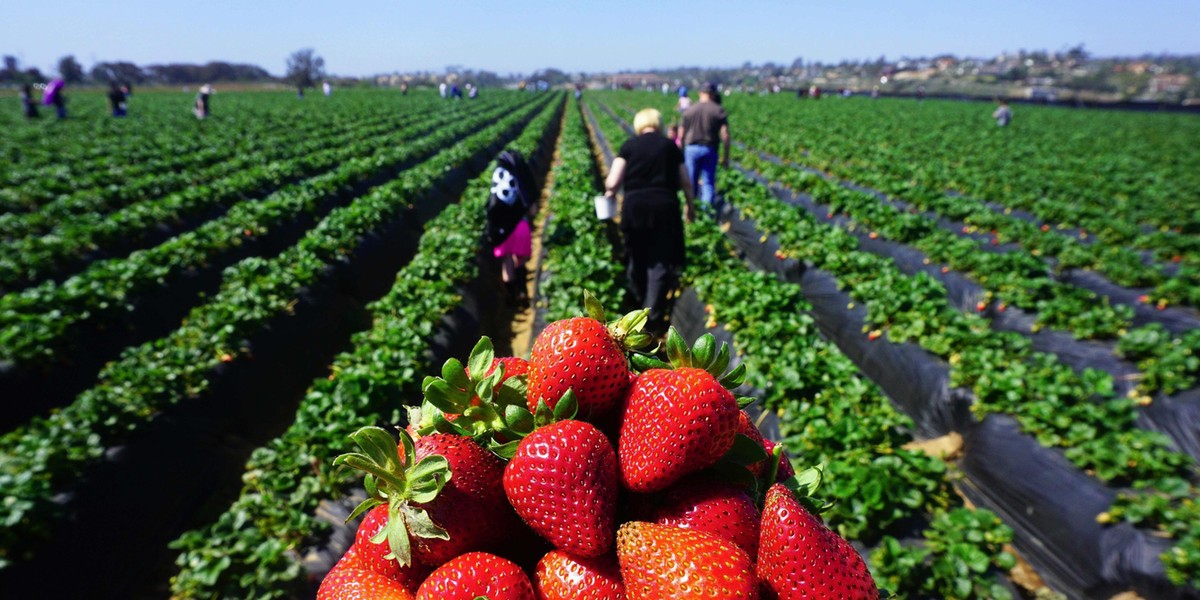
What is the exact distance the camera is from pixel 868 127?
90.6ft

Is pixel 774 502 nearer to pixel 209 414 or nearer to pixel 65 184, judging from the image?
pixel 209 414

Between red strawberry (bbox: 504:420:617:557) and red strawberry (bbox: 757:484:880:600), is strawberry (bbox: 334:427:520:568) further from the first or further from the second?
red strawberry (bbox: 757:484:880:600)

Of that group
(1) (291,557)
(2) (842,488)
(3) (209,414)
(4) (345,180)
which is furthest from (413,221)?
(2) (842,488)

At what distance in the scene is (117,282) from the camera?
20.8 ft

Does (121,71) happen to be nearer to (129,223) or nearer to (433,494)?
(129,223)

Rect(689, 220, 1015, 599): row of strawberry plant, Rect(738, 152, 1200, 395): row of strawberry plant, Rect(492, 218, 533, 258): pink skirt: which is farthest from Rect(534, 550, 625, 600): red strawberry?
Rect(492, 218, 533, 258): pink skirt

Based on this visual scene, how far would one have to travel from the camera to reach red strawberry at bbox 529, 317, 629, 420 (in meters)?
1.22

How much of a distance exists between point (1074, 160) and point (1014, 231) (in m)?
13.1

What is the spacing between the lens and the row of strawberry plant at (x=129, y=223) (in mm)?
7555

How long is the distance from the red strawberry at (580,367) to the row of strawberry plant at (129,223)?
374 inches

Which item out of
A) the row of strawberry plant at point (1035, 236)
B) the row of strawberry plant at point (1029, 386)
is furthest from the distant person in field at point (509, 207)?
the row of strawberry plant at point (1035, 236)

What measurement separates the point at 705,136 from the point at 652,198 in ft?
12.4

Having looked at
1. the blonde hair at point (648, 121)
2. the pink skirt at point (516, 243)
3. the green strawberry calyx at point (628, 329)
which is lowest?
the pink skirt at point (516, 243)

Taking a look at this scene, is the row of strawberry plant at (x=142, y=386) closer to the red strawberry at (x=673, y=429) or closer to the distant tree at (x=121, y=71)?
the red strawberry at (x=673, y=429)
